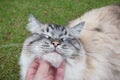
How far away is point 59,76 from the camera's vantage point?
2.35 metres

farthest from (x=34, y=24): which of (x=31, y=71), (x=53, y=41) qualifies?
(x=31, y=71)

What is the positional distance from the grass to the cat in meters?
1.19

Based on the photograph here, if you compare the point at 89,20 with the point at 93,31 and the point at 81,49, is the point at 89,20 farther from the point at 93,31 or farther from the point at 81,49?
the point at 81,49

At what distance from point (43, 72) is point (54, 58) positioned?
9.6 inches

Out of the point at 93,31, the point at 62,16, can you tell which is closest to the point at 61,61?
the point at 93,31

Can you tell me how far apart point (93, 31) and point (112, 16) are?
285mm

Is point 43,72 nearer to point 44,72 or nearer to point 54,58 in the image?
point 44,72

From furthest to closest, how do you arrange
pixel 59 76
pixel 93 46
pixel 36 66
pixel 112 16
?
pixel 112 16 < pixel 93 46 < pixel 36 66 < pixel 59 76

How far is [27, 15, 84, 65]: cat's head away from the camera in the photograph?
8.50ft

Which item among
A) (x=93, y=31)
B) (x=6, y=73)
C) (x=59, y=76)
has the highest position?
(x=93, y=31)

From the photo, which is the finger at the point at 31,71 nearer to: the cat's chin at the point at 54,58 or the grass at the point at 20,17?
the cat's chin at the point at 54,58

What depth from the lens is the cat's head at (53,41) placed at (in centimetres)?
259

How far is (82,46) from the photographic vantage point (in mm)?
2869

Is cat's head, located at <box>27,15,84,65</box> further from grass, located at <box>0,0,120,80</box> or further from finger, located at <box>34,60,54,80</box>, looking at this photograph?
grass, located at <box>0,0,120,80</box>
